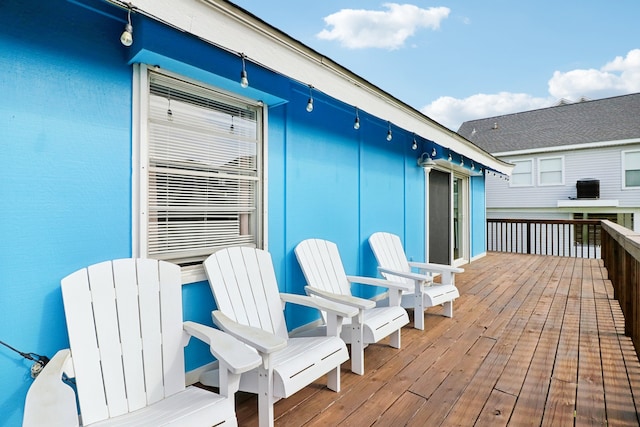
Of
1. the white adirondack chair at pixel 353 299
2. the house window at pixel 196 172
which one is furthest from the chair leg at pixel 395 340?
the house window at pixel 196 172

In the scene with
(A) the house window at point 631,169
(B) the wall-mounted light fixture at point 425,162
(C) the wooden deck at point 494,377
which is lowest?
(C) the wooden deck at point 494,377

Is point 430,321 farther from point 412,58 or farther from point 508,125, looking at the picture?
point 508,125

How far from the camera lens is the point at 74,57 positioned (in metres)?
1.56

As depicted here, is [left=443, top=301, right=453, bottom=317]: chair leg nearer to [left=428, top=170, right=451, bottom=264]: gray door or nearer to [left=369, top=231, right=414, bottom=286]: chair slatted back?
[left=369, top=231, right=414, bottom=286]: chair slatted back

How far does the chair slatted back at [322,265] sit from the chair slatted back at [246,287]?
0.44 m

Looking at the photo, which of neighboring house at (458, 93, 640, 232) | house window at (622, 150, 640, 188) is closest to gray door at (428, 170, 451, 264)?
neighboring house at (458, 93, 640, 232)

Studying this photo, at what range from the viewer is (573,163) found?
10.8 metres

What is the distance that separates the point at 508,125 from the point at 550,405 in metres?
14.0

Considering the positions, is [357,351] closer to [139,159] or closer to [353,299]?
[353,299]

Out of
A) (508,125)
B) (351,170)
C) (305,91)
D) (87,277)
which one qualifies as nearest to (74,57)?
(87,277)

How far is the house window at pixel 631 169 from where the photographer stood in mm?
9922

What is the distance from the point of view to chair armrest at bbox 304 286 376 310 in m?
2.14

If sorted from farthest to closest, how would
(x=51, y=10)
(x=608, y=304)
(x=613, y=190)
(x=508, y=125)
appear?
(x=508, y=125) → (x=613, y=190) → (x=608, y=304) → (x=51, y=10)

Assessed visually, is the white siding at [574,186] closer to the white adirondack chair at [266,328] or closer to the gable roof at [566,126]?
the gable roof at [566,126]
